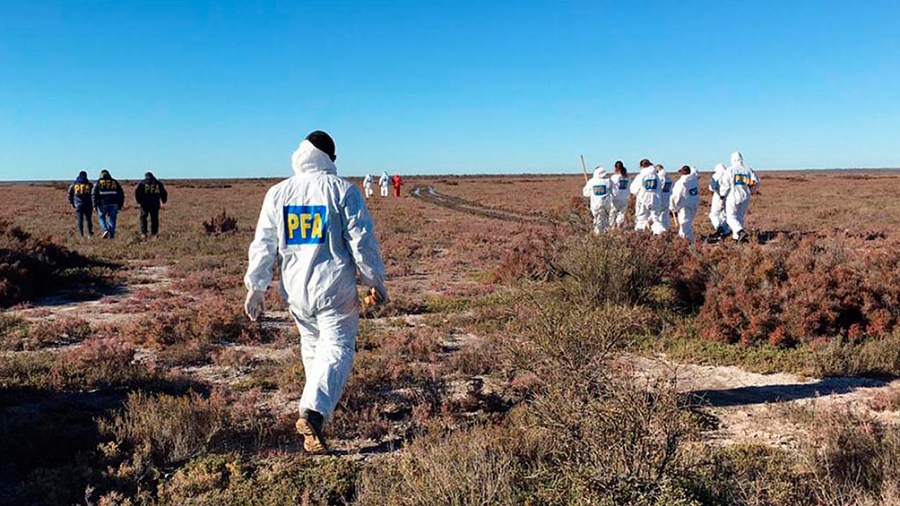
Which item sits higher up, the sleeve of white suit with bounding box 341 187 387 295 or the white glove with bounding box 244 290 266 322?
the sleeve of white suit with bounding box 341 187 387 295

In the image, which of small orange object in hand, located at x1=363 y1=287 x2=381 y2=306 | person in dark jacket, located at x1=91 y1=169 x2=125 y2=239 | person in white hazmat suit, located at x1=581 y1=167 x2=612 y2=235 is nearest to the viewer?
small orange object in hand, located at x1=363 y1=287 x2=381 y2=306

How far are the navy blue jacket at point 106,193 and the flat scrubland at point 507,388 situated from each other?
5319mm

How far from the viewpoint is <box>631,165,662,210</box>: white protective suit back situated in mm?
13610

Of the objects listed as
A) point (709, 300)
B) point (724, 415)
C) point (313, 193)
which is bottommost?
point (724, 415)

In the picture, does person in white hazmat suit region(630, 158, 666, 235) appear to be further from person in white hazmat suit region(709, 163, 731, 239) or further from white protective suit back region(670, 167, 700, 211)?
person in white hazmat suit region(709, 163, 731, 239)

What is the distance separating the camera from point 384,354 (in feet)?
A: 20.9

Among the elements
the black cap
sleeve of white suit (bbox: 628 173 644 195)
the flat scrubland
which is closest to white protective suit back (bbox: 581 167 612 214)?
sleeve of white suit (bbox: 628 173 644 195)

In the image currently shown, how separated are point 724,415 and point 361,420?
272cm

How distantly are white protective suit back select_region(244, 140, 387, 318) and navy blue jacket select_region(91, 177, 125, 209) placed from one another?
44.2 feet

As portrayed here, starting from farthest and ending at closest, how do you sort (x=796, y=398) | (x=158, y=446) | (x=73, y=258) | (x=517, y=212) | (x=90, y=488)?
1. (x=517, y=212)
2. (x=73, y=258)
3. (x=796, y=398)
4. (x=158, y=446)
5. (x=90, y=488)

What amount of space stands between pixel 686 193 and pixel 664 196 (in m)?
0.55

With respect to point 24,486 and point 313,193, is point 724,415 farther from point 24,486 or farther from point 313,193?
point 24,486

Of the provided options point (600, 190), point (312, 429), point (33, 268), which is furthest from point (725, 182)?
point (33, 268)

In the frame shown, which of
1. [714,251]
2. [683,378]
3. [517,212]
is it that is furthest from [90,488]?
[517,212]
